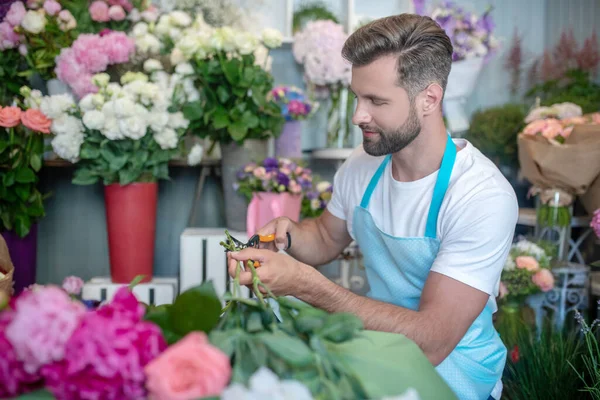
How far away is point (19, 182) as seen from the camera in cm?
256

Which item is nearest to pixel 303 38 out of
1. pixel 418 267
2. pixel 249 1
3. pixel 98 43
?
pixel 249 1

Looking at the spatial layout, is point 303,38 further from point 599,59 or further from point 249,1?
point 599,59

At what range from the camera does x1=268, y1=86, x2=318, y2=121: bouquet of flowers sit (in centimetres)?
282

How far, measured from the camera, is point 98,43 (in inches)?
99.4

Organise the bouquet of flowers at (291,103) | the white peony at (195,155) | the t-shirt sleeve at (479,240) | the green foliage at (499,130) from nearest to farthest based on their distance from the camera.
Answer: the t-shirt sleeve at (479,240) < the white peony at (195,155) < the bouquet of flowers at (291,103) < the green foliage at (499,130)

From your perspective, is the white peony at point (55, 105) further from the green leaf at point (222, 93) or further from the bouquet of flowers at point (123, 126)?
the green leaf at point (222, 93)

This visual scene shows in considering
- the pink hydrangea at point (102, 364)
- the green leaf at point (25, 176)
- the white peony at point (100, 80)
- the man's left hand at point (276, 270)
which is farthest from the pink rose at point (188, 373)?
the green leaf at point (25, 176)

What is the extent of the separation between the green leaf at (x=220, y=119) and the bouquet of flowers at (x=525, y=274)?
1.26 m

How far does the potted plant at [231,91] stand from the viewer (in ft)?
8.46

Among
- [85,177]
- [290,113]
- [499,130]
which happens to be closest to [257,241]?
[85,177]

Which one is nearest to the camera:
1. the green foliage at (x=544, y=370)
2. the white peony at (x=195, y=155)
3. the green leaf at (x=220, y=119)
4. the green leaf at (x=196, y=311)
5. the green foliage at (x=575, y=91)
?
the green leaf at (x=196, y=311)

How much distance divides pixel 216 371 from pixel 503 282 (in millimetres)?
2276

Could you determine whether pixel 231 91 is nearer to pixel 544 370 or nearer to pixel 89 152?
pixel 89 152

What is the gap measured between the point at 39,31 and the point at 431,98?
5.48ft
